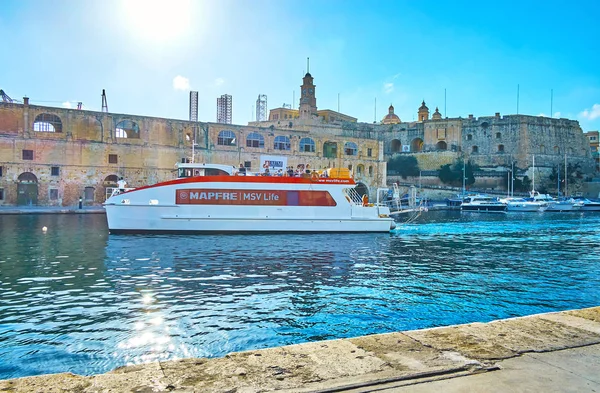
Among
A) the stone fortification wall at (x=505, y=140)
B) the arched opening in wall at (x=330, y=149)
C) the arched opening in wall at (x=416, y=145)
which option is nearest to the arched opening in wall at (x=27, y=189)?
the arched opening in wall at (x=330, y=149)

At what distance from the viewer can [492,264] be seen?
1473 cm

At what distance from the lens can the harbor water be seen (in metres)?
7.19

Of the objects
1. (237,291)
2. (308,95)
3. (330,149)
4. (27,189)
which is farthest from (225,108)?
(237,291)

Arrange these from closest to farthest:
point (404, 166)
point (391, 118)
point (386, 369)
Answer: point (386, 369), point (404, 166), point (391, 118)

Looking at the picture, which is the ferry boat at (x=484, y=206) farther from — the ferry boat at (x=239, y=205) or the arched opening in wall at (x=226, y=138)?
the ferry boat at (x=239, y=205)

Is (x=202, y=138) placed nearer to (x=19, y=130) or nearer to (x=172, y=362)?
(x=19, y=130)

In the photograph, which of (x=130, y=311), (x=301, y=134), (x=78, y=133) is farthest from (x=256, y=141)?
(x=130, y=311)

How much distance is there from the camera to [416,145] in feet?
229

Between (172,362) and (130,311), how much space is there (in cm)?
505

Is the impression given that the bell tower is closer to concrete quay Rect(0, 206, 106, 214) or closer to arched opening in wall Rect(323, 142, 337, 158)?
arched opening in wall Rect(323, 142, 337, 158)

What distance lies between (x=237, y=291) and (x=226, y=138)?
33.4 meters

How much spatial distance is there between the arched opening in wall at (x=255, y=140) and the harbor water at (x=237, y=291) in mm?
24584

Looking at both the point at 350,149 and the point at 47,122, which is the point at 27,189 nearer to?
the point at 47,122

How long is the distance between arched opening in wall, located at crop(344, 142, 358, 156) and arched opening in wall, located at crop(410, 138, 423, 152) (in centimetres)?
2283
